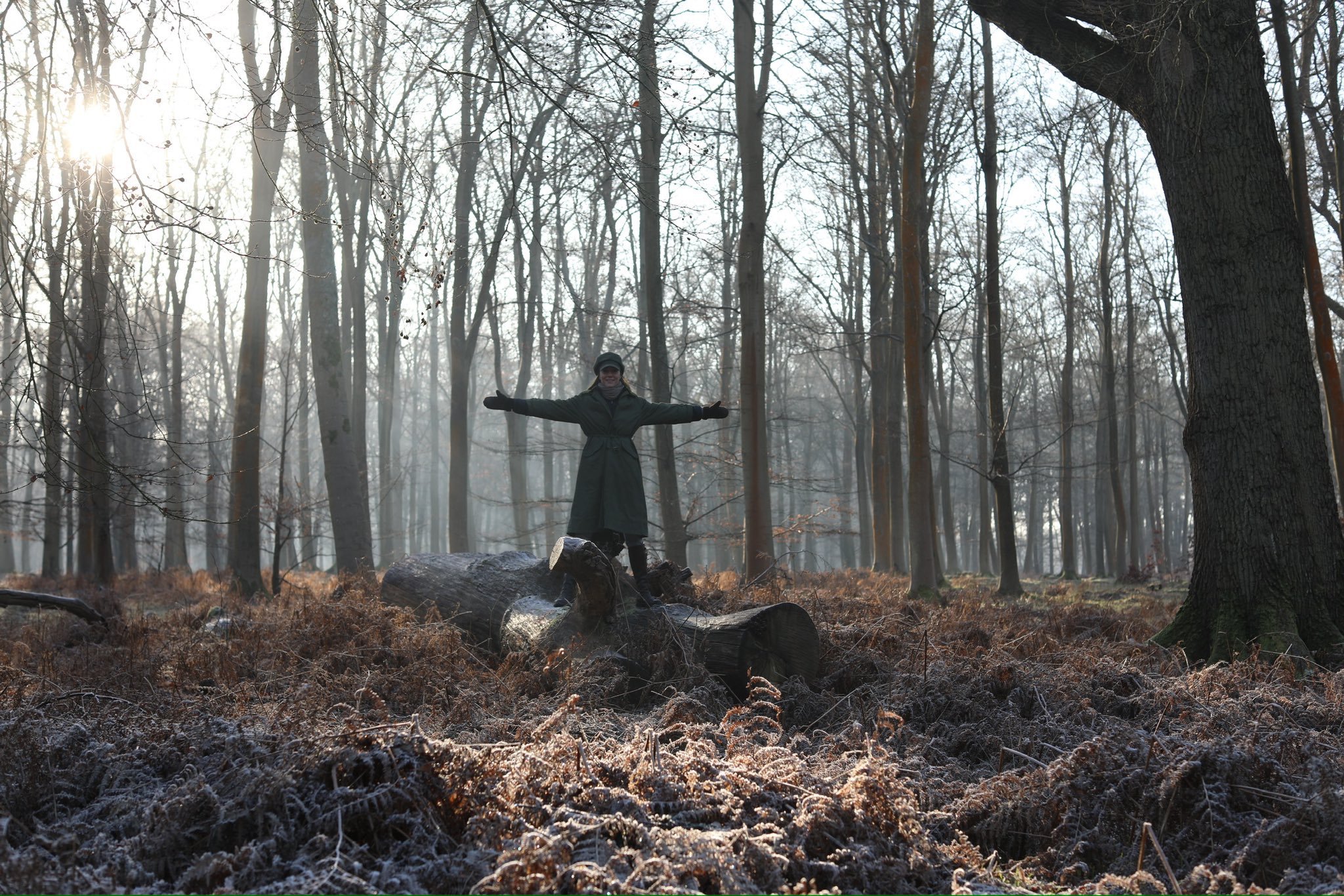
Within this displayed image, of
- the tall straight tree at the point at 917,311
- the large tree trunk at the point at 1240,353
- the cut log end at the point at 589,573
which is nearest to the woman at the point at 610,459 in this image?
the cut log end at the point at 589,573

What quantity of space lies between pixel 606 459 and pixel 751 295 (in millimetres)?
5316

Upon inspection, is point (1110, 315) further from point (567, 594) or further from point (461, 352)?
point (567, 594)

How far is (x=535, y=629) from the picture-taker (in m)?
6.37

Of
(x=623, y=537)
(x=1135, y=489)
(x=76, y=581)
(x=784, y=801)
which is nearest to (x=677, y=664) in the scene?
(x=623, y=537)

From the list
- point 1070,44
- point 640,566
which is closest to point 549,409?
point 640,566

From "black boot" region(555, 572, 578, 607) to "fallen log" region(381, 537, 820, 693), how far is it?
8 centimetres

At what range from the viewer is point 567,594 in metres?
6.83

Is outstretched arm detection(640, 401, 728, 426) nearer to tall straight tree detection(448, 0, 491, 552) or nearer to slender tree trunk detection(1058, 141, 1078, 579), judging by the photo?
tall straight tree detection(448, 0, 491, 552)

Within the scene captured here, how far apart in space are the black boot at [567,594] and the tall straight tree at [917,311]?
5.58m

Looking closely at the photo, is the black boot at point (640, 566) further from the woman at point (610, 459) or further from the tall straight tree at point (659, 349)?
the tall straight tree at point (659, 349)

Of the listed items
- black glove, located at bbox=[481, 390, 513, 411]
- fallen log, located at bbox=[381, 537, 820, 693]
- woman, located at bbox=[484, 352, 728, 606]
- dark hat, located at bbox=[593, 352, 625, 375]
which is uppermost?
dark hat, located at bbox=[593, 352, 625, 375]

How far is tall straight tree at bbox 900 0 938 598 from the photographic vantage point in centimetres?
1126

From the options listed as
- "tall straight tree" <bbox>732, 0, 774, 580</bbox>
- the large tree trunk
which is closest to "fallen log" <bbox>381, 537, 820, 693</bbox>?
the large tree trunk

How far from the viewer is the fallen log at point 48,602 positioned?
253 inches
